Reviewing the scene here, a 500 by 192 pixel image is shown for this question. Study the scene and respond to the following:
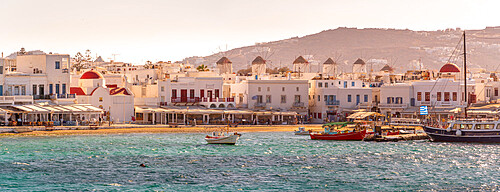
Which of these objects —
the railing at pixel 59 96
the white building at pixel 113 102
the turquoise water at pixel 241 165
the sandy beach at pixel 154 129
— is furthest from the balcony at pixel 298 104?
the railing at pixel 59 96

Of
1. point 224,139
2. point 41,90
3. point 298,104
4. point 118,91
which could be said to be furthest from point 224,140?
point 298,104

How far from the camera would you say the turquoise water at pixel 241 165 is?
40500 mm

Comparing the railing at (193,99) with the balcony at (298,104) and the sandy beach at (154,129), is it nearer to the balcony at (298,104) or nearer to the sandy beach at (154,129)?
the sandy beach at (154,129)

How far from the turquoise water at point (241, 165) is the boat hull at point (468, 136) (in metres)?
1.47

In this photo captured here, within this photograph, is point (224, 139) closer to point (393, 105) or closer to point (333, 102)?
point (333, 102)

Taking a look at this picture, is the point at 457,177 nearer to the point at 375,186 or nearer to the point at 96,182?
the point at 375,186

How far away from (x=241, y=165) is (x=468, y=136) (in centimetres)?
2805

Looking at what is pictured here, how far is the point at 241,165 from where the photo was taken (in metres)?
48.6

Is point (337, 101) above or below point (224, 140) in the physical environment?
above

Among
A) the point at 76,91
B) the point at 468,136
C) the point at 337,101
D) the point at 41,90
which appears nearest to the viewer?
the point at 468,136

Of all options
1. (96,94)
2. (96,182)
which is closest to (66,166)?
(96,182)

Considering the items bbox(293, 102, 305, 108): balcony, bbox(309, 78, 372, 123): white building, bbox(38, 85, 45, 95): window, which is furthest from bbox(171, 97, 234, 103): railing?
bbox(38, 85, 45, 95): window

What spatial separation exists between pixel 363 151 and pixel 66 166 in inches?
947

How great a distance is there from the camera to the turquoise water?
40.5m
